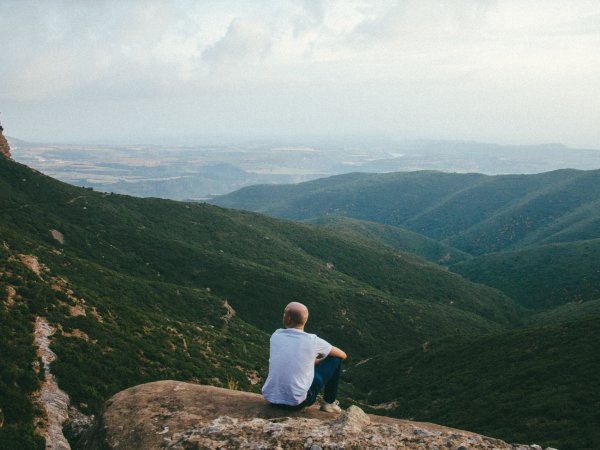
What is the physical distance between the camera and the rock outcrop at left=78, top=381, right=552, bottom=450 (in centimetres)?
899


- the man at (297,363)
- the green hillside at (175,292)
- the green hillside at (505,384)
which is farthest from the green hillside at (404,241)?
the man at (297,363)

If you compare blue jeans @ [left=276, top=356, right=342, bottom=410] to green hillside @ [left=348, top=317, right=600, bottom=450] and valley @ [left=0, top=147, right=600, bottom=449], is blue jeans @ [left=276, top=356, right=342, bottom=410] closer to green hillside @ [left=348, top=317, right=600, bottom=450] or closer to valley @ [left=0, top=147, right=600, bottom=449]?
valley @ [left=0, top=147, right=600, bottom=449]

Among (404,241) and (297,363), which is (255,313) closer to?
(297,363)

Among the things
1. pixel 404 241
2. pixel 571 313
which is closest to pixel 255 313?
pixel 571 313

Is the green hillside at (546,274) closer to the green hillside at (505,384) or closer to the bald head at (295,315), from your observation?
the green hillside at (505,384)

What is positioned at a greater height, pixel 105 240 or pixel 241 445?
pixel 241 445

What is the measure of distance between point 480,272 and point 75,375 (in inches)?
5004

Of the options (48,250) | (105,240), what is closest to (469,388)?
(48,250)

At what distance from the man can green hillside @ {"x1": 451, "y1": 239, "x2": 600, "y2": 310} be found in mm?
95471

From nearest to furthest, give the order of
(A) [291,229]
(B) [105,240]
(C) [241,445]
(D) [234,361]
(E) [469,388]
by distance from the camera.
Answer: (C) [241,445] < (E) [469,388] < (D) [234,361] < (B) [105,240] < (A) [291,229]

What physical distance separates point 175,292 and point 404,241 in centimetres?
13801

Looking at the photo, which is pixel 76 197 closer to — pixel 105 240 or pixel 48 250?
pixel 105 240

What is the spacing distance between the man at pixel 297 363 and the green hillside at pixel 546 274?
9547 centimetres

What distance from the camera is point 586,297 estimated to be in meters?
89.8
